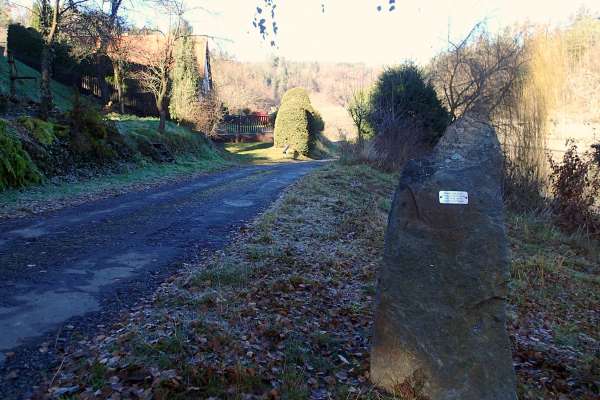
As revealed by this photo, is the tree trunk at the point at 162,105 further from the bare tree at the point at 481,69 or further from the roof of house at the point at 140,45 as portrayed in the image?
the bare tree at the point at 481,69

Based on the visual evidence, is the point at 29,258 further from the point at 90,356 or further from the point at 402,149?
the point at 402,149

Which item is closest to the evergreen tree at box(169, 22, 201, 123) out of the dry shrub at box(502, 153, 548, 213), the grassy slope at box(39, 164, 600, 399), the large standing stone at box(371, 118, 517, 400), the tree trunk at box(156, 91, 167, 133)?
the tree trunk at box(156, 91, 167, 133)

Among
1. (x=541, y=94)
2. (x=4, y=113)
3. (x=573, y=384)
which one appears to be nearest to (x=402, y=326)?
(x=573, y=384)

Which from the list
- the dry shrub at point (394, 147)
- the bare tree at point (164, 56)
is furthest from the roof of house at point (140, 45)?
the dry shrub at point (394, 147)

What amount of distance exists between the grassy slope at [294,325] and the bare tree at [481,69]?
7271mm

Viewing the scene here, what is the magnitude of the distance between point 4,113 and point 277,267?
1156 centimetres

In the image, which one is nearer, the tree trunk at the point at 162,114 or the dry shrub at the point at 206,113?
the tree trunk at the point at 162,114

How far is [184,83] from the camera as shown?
26.7 meters

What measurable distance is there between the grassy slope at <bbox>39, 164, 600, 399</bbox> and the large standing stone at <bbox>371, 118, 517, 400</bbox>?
0.30 metres

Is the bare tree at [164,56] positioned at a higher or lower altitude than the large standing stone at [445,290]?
higher

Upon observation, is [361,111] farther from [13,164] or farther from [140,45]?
[13,164]

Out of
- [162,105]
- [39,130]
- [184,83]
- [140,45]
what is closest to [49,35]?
[39,130]

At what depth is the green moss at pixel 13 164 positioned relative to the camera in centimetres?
1021

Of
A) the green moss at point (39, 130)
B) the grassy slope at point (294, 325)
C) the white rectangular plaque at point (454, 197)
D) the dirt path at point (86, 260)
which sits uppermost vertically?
the green moss at point (39, 130)
